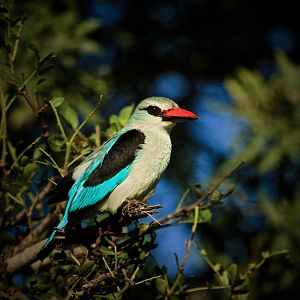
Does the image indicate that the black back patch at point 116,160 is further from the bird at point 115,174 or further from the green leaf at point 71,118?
the green leaf at point 71,118

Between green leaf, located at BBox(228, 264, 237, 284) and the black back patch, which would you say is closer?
green leaf, located at BBox(228, 264, 237, 284)

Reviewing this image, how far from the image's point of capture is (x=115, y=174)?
227 centimetres

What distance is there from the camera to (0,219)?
2057 mm

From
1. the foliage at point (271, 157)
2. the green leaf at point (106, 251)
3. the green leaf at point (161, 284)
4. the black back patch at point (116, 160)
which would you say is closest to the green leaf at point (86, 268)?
the green leaf at point (106, 251)

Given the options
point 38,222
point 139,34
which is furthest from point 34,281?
point 139,34

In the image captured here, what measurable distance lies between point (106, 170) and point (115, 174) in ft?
0.15

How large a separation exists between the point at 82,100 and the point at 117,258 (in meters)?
1.59

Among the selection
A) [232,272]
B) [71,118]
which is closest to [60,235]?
[71,118]

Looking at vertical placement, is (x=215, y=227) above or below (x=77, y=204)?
below

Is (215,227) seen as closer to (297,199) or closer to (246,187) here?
(246,187)

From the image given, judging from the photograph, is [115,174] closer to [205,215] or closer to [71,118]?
[71,118]

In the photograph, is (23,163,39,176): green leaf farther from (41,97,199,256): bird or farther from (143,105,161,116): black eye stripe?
(143,105,161,116): black eye stripe

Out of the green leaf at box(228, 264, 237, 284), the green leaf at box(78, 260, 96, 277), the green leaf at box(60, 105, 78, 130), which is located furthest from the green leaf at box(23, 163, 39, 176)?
the green leaf at box(228, 264, 237, 284)

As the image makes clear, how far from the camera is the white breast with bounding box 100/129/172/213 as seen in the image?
7.29 feet
